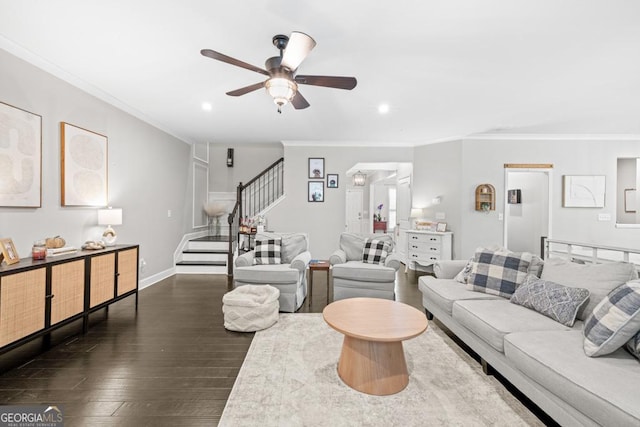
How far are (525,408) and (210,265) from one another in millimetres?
5119

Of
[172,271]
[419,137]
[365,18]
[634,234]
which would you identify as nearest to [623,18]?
[365,18]

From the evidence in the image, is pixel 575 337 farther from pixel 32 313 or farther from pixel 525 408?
pixel 32 313

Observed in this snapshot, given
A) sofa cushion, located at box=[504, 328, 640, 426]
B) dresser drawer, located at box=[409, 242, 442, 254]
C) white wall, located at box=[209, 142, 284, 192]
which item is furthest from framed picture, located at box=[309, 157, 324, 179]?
sofa cushion, located at box=[504, 328, 640, 426]

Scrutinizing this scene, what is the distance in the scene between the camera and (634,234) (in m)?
5.25

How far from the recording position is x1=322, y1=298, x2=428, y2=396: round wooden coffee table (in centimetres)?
188

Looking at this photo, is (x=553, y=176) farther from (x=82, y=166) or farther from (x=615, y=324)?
(x=82, y=166)

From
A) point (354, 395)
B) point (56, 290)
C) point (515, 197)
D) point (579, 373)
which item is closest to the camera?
point (579, 373)

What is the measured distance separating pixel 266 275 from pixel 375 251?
1579 mm

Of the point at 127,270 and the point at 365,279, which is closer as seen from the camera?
the point at 127,270

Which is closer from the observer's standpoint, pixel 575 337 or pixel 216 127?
pixel 575 337

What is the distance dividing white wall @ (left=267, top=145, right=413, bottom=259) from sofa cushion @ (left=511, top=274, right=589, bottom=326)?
3995 mm

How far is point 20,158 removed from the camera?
2662 millimetres

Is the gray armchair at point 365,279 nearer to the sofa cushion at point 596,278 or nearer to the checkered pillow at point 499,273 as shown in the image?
the checkered pillow at point 499,273

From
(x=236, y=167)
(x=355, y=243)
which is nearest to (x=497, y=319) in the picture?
(x=355, y=243)
